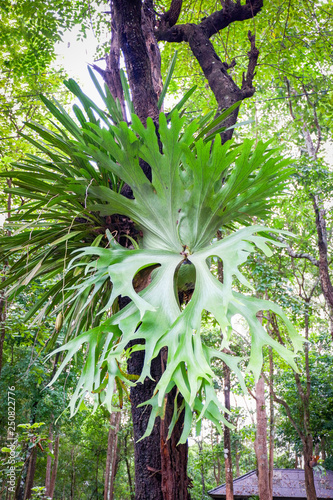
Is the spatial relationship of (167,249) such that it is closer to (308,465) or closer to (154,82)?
(154,82)

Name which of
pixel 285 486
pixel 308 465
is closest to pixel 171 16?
pixel 308 465

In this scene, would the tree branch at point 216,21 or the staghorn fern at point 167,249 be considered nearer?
the staghorn fern at point 167,249

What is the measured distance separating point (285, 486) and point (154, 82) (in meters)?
10.6

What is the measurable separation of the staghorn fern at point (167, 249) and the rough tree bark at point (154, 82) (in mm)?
140

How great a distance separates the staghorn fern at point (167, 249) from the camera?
98 cm

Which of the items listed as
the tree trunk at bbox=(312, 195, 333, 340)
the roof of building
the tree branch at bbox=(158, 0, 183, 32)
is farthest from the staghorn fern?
the roof of building

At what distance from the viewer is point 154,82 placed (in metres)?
1.94

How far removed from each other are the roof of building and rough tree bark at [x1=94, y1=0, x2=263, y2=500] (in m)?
8.93

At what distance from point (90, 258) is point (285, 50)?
279 centimetres

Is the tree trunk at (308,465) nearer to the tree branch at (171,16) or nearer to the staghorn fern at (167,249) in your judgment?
the staghorn fern at (167,249)

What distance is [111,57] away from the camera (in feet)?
6.36

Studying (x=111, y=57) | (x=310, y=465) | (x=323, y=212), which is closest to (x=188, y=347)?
(x=111, y=57)

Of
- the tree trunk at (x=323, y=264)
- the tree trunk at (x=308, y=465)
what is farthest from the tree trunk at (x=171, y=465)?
the tree trunk at (x=308, y=465)

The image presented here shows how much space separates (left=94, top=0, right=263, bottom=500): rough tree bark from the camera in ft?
3.73
